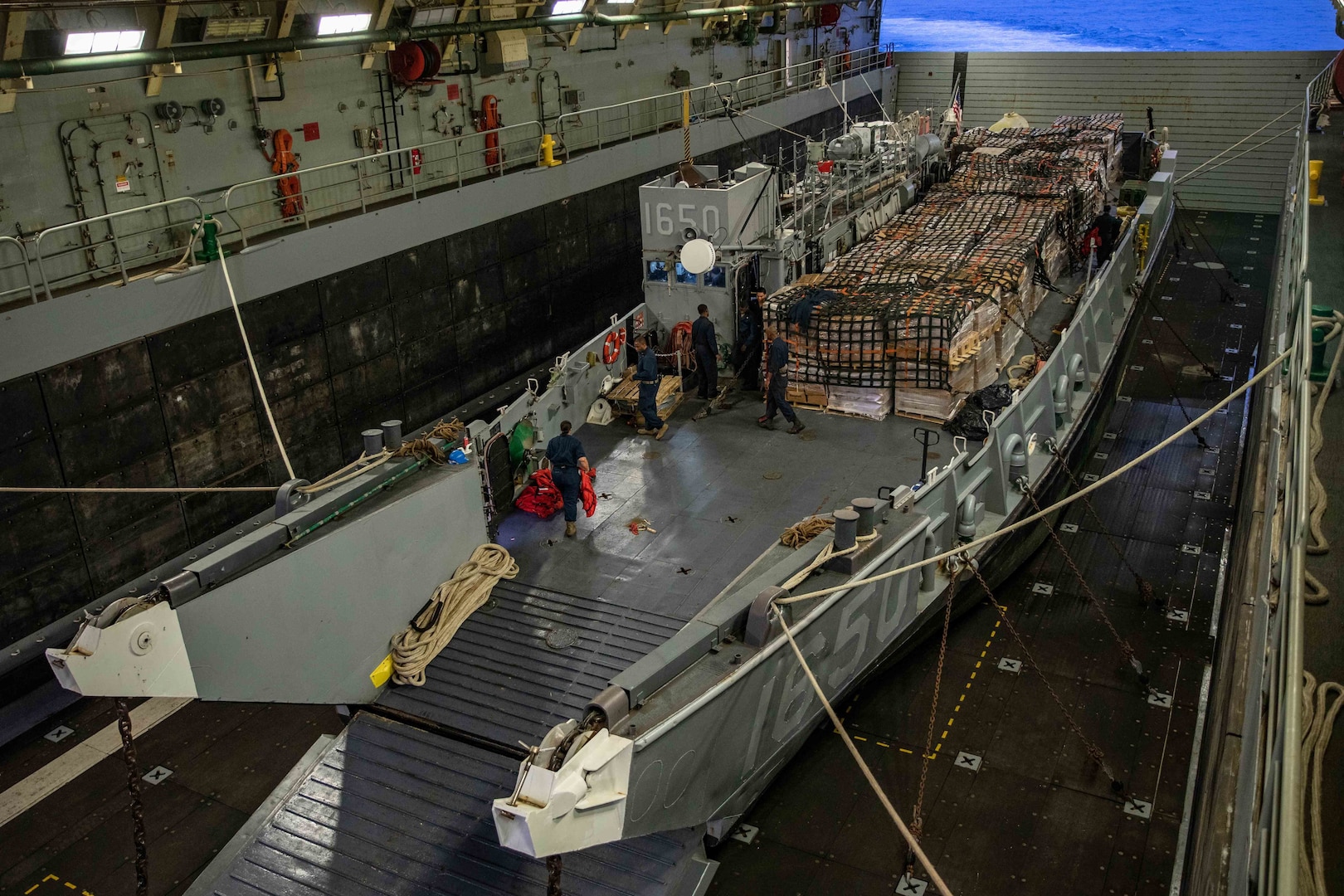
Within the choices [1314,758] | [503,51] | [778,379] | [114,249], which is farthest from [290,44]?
[1314,758]

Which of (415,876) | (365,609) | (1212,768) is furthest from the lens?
(365,609)

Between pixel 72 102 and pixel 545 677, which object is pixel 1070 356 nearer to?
pixel 545 677

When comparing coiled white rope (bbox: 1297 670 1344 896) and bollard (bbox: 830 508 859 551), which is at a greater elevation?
coiled white rope (bbox: 1297 670 1344 896)

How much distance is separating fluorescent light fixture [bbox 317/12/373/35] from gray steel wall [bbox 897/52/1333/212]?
1521 centimetres

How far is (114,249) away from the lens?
9531mm

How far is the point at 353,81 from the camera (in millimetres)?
11977

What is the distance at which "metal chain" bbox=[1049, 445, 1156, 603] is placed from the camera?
8.68 metres

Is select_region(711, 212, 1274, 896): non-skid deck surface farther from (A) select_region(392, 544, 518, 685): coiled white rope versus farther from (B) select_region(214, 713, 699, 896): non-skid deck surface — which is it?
(A) select_region(392, 544, 518, 685): coiled white rope

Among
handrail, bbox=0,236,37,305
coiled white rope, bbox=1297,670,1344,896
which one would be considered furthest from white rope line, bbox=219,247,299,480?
coiled white rope, bbox=1297,670,1344,896

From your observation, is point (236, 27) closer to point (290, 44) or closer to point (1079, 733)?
point (290, 44)

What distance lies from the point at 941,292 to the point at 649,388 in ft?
9.21

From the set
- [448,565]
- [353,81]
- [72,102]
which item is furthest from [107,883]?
[353,81]

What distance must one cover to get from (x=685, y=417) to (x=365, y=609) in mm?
4201

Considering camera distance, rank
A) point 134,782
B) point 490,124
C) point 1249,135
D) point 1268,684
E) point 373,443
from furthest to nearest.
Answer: point 1249,135
point 490,124
point 373,443
point 134,782
point 1268,684
